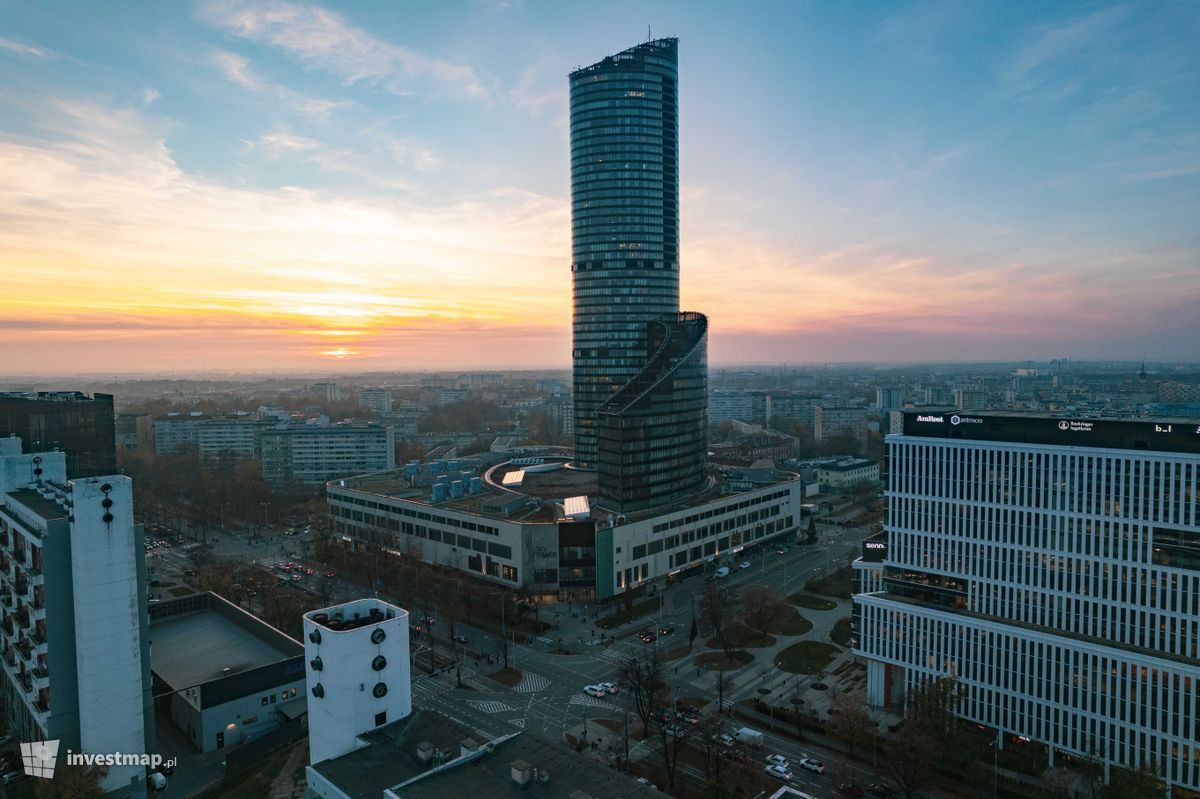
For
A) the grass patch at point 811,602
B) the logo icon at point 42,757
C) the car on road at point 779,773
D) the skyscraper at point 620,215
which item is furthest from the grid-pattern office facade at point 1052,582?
the skyscraper at point 620,215

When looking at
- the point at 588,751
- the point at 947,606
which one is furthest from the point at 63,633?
the point at 947,606

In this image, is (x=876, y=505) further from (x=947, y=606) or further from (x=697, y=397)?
(x=947, y=606)

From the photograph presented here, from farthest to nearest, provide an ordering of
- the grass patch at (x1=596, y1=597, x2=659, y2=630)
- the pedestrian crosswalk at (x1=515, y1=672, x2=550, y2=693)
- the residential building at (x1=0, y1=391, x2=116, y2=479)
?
the grass patch at (x1=596, y1=597, x2=659, y2=630)
the pedestrian crosswalk at (x1=515, y1=672, x2=550, y2=693)
the residential building at (x1=0, y1=391, x2=116, y2=479)

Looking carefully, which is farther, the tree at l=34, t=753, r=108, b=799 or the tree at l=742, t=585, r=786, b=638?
the tree at l=742, t=585, r=786, b=638

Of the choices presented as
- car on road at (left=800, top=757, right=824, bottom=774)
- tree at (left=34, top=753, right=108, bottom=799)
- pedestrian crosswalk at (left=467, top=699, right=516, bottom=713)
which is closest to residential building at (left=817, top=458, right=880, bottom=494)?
car on road at (left=800, top=757, right=824, bottom=774)

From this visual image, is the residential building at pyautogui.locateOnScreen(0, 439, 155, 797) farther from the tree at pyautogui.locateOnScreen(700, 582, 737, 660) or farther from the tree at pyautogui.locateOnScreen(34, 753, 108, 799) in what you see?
the tree at pyautogui.locateOnScreen(700, 582, 737, 660)

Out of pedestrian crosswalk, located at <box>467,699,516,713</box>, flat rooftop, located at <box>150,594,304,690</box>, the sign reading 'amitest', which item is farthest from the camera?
flat rooftop, located at <box>150,594,304,690</box>

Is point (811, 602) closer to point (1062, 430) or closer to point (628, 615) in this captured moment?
point (628, 615)
